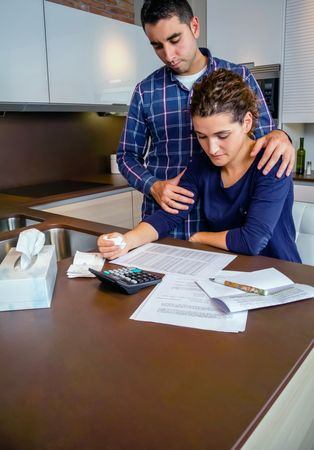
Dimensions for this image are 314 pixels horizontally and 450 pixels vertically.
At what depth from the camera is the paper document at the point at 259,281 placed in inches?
31.9

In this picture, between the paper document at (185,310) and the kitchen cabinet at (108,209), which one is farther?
the kitchen cabinet at (108,209)

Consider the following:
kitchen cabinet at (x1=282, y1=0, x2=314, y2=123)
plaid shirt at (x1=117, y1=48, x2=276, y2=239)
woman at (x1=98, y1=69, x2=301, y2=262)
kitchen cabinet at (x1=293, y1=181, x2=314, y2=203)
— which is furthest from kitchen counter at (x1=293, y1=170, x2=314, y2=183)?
woman at (x1=98, y1=69, x2=301, y2=262)

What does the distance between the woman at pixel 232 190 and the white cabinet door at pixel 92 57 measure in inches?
60.7

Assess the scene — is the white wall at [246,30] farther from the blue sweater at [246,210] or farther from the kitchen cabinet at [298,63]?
the blue sweater at [246,210]

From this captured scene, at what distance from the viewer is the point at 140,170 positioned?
1.57 meters

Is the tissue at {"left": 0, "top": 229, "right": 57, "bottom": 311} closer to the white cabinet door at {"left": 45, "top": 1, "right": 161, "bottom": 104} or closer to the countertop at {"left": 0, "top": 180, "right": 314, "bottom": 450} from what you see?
the countertop at {"left": 0, "top": 180, "right": 314, "bottom": 450}

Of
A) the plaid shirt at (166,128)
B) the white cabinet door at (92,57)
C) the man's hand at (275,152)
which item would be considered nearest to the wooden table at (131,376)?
the man's hand at (275,152)

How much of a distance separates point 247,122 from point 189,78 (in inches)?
16.7

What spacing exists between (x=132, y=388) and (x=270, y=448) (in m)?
0.22

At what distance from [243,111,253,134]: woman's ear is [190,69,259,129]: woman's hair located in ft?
0.04

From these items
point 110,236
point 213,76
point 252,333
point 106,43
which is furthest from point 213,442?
point 106,43

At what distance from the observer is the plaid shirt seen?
1.50 metres

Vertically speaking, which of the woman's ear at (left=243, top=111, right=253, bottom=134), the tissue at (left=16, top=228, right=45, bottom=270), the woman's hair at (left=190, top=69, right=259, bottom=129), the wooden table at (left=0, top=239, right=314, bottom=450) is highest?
the woman's hair at (left=190, top=69, right=259, bottom=129)

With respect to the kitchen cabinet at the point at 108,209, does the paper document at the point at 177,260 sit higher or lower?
higher
